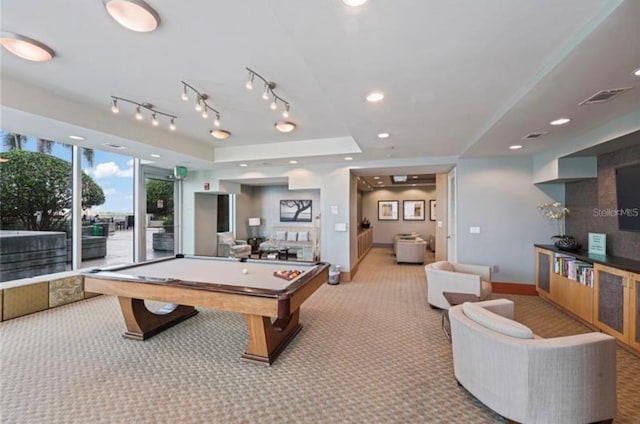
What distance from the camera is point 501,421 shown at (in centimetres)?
195

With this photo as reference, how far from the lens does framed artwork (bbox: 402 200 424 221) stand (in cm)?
1042

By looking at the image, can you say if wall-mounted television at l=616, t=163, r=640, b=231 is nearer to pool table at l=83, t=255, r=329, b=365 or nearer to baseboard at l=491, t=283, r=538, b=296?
baseboard at l=491, t=283, r=538, b=296

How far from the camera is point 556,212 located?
A: 462 centimetres

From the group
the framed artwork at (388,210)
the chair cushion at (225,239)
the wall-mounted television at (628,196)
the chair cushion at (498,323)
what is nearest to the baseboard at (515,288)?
the wall-mounted television at (628,196)

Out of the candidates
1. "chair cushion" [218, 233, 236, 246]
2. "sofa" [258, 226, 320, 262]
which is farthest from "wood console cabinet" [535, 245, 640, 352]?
"chair cushion" [218, 233, 236, 246]

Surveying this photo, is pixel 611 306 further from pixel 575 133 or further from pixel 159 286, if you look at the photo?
pixel 159 286

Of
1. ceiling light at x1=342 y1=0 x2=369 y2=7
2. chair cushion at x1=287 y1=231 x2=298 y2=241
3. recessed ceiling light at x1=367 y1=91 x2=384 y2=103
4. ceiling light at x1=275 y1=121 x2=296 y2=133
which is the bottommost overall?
chair cushion at x1=287 y1=231 x2=298 y2=241

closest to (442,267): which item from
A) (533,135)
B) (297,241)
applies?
(533,135)

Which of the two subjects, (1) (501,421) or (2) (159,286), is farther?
(2) (159,286)

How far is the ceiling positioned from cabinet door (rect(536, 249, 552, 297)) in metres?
1.77

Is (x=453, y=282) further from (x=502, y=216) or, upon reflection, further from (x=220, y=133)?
(x=220, y=133)

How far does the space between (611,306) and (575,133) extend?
209 centimetres

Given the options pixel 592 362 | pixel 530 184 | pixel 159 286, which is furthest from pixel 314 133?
pixel 592 362

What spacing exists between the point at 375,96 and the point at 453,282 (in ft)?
9.08
